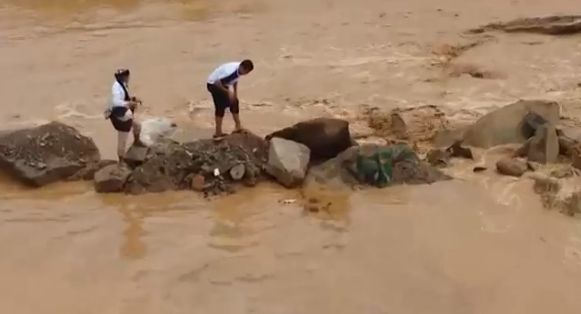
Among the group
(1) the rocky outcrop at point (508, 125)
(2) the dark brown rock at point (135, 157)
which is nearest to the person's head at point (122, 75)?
(2) the dark brown rock at point (135, 157)

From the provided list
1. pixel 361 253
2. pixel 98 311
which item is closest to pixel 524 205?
pixel 361 253

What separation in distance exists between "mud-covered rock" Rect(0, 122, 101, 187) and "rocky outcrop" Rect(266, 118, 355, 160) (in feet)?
7.43

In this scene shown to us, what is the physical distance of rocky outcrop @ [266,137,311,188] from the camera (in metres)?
8.34

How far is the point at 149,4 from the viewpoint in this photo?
17.2 m

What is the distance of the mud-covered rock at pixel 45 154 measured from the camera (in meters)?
8.62

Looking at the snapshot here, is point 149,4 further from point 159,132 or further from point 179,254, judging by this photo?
point 179,254

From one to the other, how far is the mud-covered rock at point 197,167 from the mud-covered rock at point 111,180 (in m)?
0.07

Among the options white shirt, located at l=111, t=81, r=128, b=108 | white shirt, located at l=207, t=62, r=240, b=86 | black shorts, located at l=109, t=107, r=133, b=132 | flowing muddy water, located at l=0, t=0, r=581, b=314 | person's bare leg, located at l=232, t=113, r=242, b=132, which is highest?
white shirt, located at l=207, t=62, r=240, b=86

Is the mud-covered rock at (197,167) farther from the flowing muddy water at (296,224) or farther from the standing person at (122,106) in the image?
the standing person at (122,106)

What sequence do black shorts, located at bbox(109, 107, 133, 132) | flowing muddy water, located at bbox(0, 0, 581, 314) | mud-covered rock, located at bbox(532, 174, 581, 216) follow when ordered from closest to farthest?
flowing muddy water, located at bbox(0, 0, 581, 314) < mud-covered rock, located at bbox(532, 174, 581, 216) < black shorts, located at bbox(109, 107, 133, 132)

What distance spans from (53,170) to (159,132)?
4.53 ft

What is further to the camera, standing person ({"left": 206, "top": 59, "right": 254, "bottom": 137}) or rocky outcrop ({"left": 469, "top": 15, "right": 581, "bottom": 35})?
rocky outcrop ({"left": 469, "top": 15, "right": 581, "bottom": 35})

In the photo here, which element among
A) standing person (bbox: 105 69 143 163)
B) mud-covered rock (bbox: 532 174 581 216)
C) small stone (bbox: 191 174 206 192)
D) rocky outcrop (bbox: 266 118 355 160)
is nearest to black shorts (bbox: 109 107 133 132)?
standing person (bbox: 105 69 143 163)

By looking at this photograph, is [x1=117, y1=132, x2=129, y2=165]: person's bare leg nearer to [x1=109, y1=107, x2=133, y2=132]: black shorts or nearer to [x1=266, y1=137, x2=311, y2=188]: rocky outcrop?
[x1=109, y1=107, x2=133, y2=132]: black shorts
